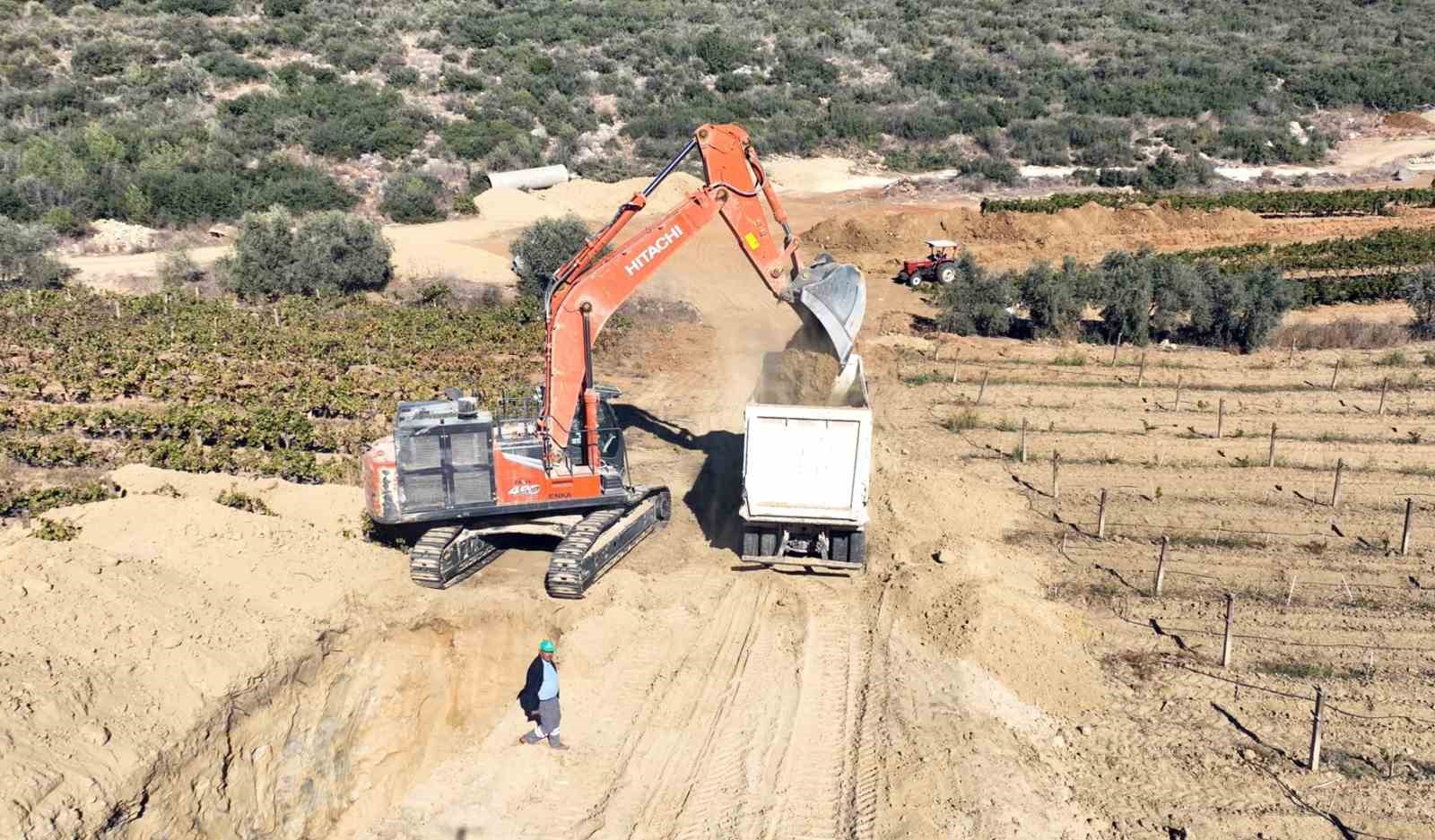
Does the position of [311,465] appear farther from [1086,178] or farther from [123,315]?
[1086,178]

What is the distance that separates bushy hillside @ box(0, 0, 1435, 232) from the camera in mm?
48156

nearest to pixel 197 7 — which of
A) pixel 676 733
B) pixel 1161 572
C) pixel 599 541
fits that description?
pixel 599 541

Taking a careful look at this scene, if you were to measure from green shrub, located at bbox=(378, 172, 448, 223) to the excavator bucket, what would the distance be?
3013 cm

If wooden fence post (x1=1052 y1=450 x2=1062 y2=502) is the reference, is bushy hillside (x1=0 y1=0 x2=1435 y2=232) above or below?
above

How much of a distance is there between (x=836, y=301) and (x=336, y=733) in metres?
8.90

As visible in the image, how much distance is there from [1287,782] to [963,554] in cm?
623

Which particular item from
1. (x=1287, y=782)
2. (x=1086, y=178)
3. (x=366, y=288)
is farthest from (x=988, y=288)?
(x=1086, y=178)

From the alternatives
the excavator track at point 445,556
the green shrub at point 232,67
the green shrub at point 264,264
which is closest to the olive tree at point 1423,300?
the excavator track at point 445,556

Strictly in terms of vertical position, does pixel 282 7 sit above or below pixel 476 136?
above

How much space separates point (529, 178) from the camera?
158ft

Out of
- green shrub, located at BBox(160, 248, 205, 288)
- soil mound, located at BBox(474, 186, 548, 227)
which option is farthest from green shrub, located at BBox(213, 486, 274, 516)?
soil mound, located at BBox(474, 186, 548, 227)

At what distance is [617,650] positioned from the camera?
1566 cm

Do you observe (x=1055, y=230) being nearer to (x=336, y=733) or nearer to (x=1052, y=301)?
(x=1052, y=301)

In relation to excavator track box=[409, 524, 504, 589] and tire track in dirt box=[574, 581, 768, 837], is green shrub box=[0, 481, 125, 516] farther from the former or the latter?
tire track in dirt box=[574, 581, 768, 837]
